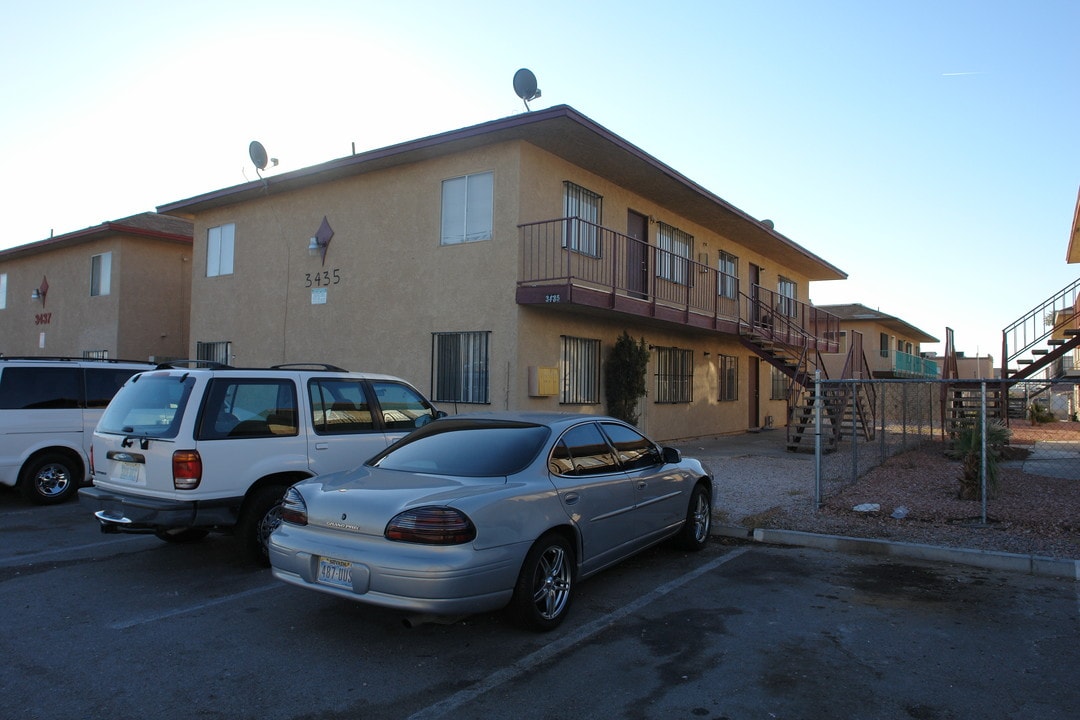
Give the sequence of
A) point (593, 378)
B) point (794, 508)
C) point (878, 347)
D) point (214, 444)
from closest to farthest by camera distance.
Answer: point (214, 444) → point (794, 508) → point (593, 378) → point (878, 347)

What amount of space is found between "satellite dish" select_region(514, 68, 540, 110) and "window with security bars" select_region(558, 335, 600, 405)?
174 inches

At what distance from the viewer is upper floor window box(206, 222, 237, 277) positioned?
1872 centimetres

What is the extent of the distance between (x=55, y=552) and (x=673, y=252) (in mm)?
13687

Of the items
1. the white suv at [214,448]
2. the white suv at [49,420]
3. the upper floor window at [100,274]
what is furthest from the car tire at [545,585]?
the upper floor window at [100,274]

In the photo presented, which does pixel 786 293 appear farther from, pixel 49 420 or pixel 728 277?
pixel 49 420

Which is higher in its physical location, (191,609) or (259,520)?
(259,520)

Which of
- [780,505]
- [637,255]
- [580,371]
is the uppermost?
[637,255]

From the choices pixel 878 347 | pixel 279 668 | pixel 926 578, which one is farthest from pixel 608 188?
pixel 878 347

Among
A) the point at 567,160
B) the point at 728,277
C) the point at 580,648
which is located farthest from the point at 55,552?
the point at 728,277

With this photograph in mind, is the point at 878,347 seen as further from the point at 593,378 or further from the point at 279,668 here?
the point at 279,668

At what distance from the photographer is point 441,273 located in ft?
46.3

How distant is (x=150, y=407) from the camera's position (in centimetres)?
636

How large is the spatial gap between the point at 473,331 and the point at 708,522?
711 centimetres

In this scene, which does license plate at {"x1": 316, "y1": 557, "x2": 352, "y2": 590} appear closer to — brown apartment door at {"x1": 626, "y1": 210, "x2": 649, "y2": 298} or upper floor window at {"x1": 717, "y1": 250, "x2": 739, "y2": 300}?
brown apartment door at {"x1": 626, "y1": 210, "x2": 649, "y2": 298}
